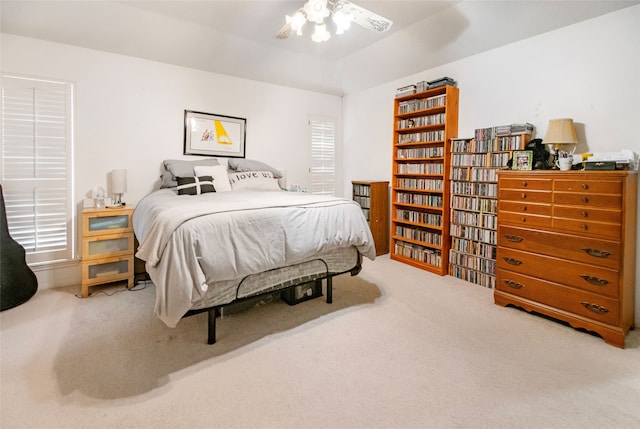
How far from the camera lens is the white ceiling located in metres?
2.62

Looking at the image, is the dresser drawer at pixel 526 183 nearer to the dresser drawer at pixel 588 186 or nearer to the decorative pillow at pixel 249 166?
the dresser drawer at pixel 588 186

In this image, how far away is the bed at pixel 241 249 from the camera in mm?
1671

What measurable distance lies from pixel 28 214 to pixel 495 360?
13.3 ft

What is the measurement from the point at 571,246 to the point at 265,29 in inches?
134

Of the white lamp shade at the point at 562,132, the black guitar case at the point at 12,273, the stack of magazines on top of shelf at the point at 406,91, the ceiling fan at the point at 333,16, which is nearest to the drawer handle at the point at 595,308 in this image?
the white lamp shade at the point at 562,132

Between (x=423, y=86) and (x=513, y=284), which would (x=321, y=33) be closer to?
(x=423, y=86)

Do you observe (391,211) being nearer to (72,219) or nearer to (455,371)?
(455,371)

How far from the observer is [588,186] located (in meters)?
2.10

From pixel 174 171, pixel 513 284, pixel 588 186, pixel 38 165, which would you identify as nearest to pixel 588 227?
pixel 588 186

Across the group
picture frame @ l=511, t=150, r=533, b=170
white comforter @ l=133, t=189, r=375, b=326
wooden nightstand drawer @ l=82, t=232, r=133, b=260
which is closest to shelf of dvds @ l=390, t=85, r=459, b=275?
picture frame @ l=511, t=150, r=533, b=170

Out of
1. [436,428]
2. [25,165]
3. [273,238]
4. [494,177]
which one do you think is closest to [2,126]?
[25,165]

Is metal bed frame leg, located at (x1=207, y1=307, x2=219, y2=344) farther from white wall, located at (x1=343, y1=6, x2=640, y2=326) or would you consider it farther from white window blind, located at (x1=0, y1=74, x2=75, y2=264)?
white wall, located at (x1=343, y1=6, x2=640, y2=326)

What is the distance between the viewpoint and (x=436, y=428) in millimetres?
1343

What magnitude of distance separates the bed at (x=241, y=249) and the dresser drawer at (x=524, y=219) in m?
1.15
